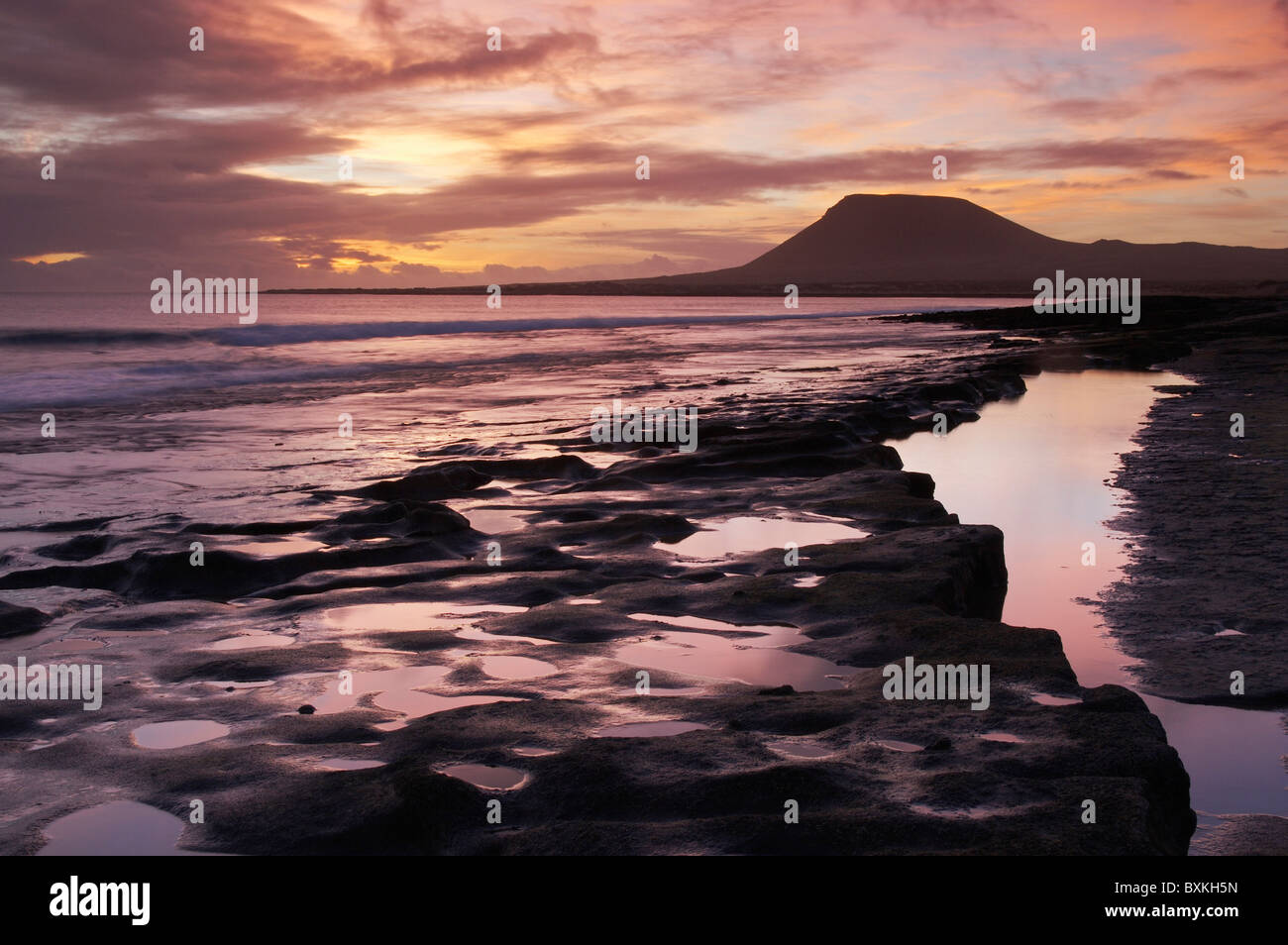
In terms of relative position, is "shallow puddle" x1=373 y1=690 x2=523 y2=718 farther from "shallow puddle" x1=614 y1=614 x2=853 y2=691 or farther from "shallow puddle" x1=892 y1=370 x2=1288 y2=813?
"shallow puddle" x1=892 y1=370 x2=1288 y2=813

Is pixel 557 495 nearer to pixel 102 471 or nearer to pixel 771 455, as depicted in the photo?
pixel 771 455

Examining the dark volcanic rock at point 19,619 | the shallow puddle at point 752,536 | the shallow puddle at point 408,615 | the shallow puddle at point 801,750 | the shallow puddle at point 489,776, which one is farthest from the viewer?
the shallow puddle at point 752,536

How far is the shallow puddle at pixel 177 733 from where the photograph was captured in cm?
426

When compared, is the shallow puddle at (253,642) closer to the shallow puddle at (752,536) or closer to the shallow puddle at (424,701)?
the shallow puddle at (424,701)

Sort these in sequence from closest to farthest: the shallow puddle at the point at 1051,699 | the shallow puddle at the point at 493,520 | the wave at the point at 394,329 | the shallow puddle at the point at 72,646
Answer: the shallow puddle at the point at 1051,699, the shallow puddle at the point at 72,646, the shallow puddle at the point at 493,520, the wave at the point at 394,329

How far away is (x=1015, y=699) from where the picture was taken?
4301 mm

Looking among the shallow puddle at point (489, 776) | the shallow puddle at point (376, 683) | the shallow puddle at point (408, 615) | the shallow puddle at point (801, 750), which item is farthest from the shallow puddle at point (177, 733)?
the shallow puddle at point (801, 750)

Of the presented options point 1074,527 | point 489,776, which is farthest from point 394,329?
point 489,776

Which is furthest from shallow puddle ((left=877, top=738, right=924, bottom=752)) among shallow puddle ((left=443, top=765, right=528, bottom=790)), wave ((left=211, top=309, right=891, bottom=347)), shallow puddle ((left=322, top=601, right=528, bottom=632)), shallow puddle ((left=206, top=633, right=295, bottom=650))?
wave ((left=211, top=309, right=891, bottom=347))

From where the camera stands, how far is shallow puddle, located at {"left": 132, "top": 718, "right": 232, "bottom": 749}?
4.26 meters

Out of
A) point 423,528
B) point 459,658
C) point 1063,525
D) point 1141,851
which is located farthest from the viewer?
point 1063,525

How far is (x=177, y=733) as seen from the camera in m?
4.37
